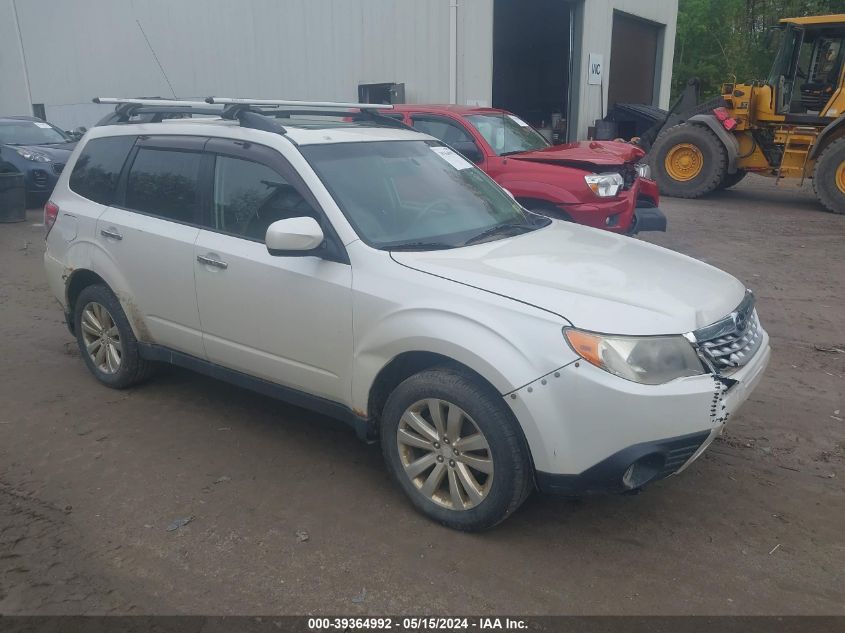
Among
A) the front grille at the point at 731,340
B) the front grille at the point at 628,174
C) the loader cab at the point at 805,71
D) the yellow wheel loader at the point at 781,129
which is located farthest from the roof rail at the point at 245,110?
the loader cab at the point at 805,71

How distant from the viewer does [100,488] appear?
376cm

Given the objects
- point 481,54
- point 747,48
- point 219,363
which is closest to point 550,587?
point 219,363

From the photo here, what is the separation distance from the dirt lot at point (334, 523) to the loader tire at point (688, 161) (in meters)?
9.20

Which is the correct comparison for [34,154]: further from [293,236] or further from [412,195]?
[293,236]

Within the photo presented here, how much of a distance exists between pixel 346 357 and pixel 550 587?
55.2 inches

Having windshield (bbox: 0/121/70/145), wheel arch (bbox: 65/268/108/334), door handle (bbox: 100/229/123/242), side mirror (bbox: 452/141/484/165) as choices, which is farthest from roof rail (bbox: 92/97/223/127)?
windshield (bbox: 0/121/70/145)

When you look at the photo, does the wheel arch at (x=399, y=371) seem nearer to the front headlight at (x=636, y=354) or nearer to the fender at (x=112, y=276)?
the front headlight at (x=636, y=354)

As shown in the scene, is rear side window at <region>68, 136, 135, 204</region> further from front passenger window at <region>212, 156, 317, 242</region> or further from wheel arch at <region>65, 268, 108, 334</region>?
front passenger window at <region>212, 156, 317, 242</region>

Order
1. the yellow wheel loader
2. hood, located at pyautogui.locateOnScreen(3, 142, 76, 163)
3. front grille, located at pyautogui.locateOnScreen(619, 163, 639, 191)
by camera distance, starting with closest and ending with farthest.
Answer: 1. front grille, located at pyautogui.locateOnScreen(619, 163, 639, 191)
2. the yellow wheel loader
3. hood, located at pyautogui.locateOnScreen(3, 142, 76, 163)

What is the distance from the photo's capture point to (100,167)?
494cm

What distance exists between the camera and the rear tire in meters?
4.74

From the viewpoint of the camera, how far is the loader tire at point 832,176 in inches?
469

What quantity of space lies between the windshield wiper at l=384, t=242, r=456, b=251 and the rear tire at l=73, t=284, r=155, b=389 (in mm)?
2131

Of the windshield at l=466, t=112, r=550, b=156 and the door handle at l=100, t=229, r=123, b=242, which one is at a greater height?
the windshield at l=466, t=112, r=550, b=156
